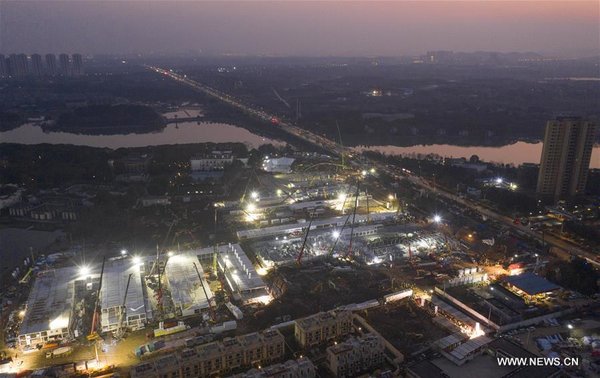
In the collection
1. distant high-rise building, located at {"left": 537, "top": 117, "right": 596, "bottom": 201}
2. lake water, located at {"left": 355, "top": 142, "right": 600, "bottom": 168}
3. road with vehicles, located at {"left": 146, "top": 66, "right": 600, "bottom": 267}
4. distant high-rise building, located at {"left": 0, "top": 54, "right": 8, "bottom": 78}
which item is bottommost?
lake water, located at {"left": 355, "top": 142, "right": 600, "bottom": 168}

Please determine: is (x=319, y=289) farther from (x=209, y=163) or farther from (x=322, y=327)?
(x=209, y=163)

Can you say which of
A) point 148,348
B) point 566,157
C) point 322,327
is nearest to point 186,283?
point 148,348

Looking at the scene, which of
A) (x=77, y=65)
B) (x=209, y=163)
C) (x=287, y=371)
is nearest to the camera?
(x=287, y=371)

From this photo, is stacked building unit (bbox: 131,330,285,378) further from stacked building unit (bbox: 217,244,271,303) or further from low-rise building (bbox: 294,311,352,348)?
stacked building unit (bbox: 217,244,271,303)

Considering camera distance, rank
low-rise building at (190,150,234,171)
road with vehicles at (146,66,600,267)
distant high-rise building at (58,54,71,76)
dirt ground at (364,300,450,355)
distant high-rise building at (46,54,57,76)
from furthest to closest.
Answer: distant high-rise building at (58,54,71,76)
distant high-rise building at (46,54,57,76)
low-rise building at (190,150,234,171)
road with vehicles at (146,66,600,267)
dirt ground at (364,300,450,355)

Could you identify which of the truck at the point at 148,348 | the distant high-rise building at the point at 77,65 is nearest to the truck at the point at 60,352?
the truck at the point at 148,348

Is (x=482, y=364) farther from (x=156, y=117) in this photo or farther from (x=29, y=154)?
(x=156, y=117)

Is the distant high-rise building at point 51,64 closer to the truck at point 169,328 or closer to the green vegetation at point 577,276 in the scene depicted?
the truck at point 169,328

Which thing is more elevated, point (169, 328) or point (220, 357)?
point (220, 357)

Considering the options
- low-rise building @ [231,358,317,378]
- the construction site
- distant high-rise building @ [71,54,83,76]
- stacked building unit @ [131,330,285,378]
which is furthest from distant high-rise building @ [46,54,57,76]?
low-rise building @ [231,358,317,378]
